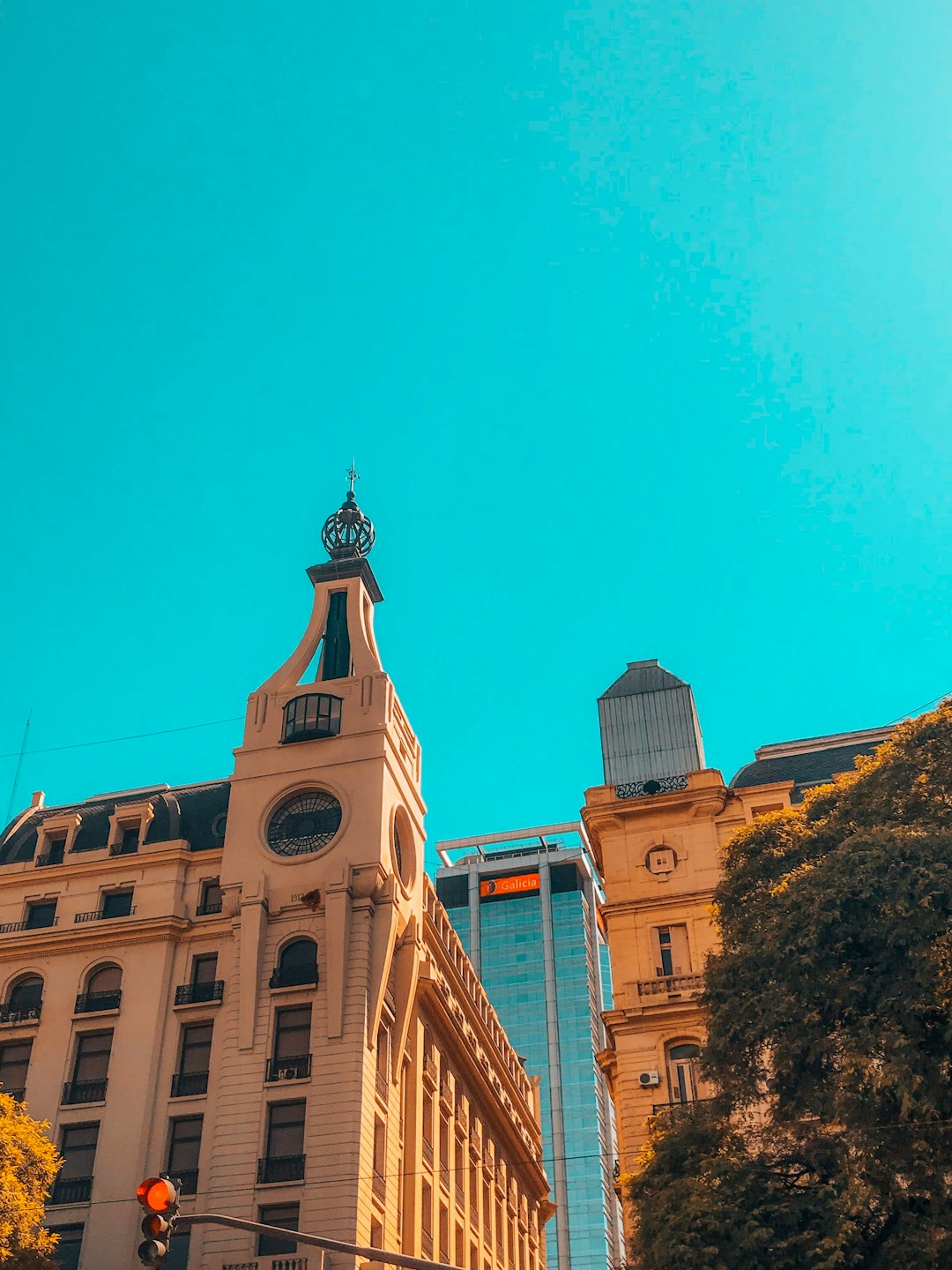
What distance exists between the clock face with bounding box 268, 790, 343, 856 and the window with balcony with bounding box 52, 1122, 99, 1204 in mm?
12197

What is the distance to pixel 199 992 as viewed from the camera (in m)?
49.6

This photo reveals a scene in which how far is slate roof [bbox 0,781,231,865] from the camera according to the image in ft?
180

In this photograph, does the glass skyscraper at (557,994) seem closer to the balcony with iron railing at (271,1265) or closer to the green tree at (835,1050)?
the balcony with iron railing at (271,1265)

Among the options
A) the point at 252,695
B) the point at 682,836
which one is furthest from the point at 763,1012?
the point at 252,695

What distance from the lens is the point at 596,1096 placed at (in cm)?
17688

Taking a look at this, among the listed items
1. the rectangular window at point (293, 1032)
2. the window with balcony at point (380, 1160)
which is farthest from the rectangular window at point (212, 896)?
the window with balcony at point (380, 1160)

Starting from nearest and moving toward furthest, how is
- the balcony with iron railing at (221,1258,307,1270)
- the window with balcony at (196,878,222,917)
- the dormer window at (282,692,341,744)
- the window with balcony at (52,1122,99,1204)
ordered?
the balcony with iron railing at (221,1258,307,1270) → the window with balcony at (52,1122,99,1204) → the window with balcony at (196,878,222,917) → the dormer window at (282,692,341,744)

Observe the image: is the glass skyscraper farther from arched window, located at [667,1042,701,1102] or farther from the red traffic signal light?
the red traffic signal light

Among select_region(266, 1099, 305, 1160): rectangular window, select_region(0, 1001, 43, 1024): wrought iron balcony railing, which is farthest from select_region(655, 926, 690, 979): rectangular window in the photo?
select_region(0, 1001, 43, 1024): wrought iron balcony railing

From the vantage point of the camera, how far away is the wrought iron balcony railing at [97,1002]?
164 ft

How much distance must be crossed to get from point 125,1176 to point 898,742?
1236 inches

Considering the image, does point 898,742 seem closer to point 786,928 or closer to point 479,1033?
point 786,928

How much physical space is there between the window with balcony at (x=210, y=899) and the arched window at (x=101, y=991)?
3.91m

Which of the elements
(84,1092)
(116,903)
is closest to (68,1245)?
(84,1092)
